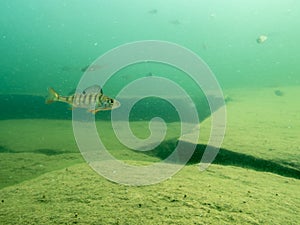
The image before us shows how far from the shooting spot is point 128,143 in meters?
9.91

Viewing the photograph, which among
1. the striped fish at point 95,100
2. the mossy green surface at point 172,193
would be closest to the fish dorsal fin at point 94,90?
the striped fish at point 95,100

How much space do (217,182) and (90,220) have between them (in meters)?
2.29

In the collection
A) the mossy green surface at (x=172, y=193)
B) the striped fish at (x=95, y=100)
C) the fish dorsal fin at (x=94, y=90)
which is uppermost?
the fish dorsal fin at (x=94, y=90)

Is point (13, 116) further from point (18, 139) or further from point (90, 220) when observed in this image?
point (90, 220)

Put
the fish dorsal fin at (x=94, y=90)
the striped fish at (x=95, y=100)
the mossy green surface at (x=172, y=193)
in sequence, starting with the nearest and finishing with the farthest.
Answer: the mossy green surface at (x=172, y=193)
the striped fish at (x=95, y=100)
the fish dorsal fin at (x=94, y=90)

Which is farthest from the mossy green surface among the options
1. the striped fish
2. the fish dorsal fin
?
the fish dorsal fin

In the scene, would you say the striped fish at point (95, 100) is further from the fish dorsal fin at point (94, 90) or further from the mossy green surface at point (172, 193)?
the mossy green surface at point (172, 193)

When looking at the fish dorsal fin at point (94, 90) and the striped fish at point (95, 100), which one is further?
the fish dorsal fin at point (94, 90)

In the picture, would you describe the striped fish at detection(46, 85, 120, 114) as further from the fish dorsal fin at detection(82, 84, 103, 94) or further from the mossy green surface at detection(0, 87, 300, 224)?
the mossy green surface at detection(0, 87, 300, 224)

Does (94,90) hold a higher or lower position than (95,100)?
higher

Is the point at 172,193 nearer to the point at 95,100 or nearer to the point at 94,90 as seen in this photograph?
the point at 95,100

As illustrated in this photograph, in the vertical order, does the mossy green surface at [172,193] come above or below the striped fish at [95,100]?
below

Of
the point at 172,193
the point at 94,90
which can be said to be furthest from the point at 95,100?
the point at 172,193

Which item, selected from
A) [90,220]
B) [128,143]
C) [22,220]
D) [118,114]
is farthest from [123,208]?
[118,114]
